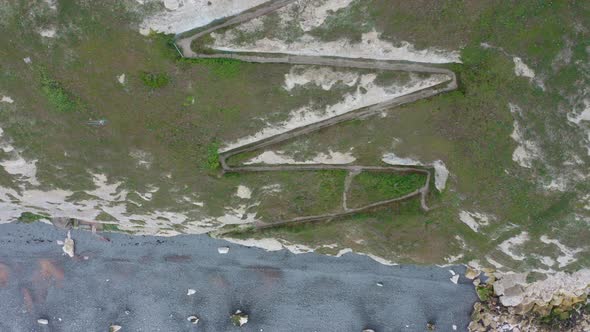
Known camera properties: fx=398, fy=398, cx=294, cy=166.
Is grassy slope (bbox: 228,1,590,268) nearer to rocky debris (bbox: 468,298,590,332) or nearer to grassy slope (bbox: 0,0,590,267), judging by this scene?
grassy slope (bbox: 0,0,590,267)

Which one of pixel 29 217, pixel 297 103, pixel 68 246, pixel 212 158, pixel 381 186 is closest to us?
pixel 297 103

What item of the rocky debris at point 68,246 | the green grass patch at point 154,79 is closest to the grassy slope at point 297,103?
the green grass patch at point 154,79

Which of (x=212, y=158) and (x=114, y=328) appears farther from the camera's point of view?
(x=114, y=328)

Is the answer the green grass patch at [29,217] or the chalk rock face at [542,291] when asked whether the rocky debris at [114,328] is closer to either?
the green grass patch at [29,217]

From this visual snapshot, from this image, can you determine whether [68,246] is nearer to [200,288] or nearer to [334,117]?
[200,288]

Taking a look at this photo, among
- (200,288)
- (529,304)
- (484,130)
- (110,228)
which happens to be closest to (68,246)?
(110,228)

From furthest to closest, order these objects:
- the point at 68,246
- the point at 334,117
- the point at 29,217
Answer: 1. the point at 68,246
2. the point at 29,217
3. the point at 334,117

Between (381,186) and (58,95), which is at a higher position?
(58,95)

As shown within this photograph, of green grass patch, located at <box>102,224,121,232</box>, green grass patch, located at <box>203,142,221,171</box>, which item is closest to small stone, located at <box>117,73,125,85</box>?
green grass patch, located at <box>203,142,221,171</box>

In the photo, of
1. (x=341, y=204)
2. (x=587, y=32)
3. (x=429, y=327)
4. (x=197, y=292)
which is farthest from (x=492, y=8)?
(x=197, y=292)
